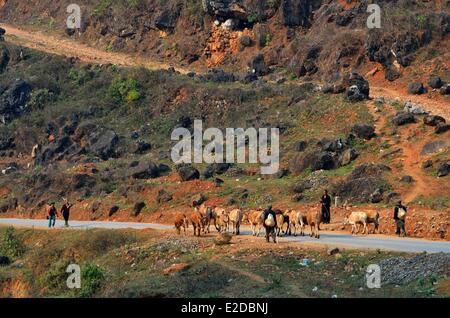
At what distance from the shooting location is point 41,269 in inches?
1265

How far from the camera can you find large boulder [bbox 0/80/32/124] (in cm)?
6245

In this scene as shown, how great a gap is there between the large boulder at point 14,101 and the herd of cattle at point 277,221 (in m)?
31.0

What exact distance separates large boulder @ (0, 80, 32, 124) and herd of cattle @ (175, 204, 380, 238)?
31.0 metres

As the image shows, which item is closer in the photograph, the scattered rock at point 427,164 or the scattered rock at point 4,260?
the scattered rock at point 4,260

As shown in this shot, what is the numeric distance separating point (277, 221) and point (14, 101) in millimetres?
34480

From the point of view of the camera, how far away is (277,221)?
32531 mm

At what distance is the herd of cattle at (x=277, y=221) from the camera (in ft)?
106

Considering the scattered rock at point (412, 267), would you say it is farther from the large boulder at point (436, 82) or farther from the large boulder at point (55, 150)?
the large boulder at point (55, 150)

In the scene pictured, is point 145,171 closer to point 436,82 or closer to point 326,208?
point 326,208

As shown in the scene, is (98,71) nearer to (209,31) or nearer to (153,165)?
(209,31)

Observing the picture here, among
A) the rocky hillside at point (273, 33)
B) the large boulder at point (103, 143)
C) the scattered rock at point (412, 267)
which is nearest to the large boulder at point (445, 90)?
the rocky hillside at point (273, 33)

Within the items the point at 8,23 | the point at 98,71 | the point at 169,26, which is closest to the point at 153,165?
the point at 98,71

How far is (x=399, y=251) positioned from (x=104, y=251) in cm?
1057

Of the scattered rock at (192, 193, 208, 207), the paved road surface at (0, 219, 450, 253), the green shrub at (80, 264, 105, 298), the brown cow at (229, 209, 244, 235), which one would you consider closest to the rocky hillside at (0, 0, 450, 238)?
the scattered rock at (192, 193, 208, 207)
